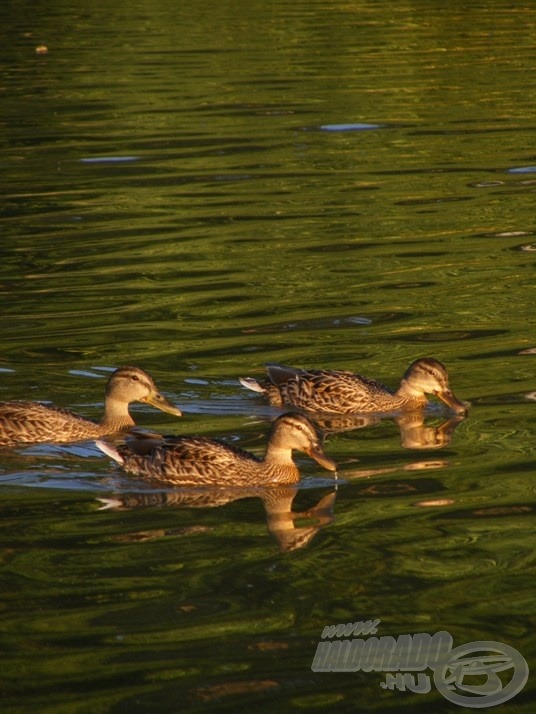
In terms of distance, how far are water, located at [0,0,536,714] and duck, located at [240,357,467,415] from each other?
0.16 metres

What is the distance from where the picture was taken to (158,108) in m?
26.2

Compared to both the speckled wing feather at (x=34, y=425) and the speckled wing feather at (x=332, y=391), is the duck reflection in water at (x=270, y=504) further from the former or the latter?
the speckled wing feather at (x=332, y=391)

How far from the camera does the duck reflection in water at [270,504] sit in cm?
915

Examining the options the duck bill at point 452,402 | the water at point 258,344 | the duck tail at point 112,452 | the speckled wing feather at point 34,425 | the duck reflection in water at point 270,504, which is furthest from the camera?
the duck bill at point 452,402

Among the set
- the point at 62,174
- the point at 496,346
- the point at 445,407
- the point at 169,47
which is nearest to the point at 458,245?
the point at 496,346

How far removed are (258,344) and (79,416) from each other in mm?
2349

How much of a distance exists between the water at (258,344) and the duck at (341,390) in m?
0.16

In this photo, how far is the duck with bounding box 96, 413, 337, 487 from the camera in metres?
10.1

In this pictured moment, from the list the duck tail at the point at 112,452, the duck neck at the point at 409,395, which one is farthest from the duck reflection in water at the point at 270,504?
the duck neck at the point at 409,395

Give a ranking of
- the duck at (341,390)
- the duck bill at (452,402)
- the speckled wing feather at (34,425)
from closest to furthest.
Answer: the speckled wing feather at (34,425) < the duck bill at (452,402) < the duck at (341,390)

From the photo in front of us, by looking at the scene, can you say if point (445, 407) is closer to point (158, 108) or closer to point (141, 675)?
point (141, 675)

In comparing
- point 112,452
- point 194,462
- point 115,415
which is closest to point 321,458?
point 194,462

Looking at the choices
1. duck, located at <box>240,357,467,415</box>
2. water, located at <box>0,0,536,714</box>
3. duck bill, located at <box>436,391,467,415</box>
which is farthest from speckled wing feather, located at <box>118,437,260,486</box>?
duck bill, located at <box>436,391,467,415</box>

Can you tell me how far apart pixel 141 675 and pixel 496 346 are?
6.07 metres
